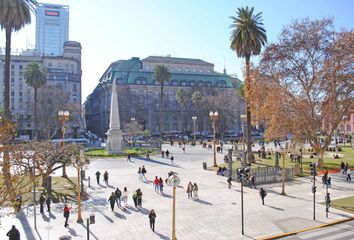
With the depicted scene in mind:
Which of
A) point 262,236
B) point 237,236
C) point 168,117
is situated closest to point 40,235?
point 237,236

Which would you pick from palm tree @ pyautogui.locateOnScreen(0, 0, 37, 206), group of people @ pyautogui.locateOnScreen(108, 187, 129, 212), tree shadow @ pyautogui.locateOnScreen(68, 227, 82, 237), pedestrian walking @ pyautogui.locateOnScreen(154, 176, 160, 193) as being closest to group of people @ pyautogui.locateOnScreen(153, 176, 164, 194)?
pedestrian walking @ pyautogui.locateOnScreen(154, 176, 160, 193)

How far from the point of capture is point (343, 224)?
62.2ft

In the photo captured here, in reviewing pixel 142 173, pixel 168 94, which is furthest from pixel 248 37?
pixel 168 94

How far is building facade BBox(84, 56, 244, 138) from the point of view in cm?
11025

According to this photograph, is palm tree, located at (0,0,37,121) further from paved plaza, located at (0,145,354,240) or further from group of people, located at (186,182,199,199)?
group of people, located at (186,182,199,199)

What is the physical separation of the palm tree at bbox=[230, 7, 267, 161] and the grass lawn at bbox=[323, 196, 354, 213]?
1976 centimetres

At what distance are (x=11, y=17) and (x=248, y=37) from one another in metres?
28.1

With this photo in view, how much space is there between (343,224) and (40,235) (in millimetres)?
16575

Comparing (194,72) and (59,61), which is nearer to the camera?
(59,61)

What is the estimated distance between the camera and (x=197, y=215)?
66.7 ft

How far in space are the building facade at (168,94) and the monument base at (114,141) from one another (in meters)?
51.2

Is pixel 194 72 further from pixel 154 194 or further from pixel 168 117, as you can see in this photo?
pixel 154 194

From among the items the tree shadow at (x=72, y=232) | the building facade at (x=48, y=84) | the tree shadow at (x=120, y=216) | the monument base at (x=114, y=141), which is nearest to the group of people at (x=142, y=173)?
the tree shadow at (x=120, y=216)

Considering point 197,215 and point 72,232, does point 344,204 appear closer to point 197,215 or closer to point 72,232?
point 197,215
